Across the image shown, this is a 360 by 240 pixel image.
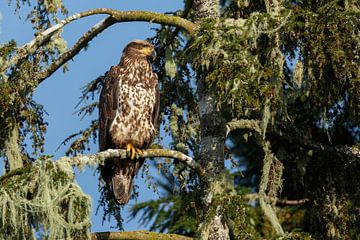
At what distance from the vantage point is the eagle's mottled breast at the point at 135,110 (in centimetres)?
993

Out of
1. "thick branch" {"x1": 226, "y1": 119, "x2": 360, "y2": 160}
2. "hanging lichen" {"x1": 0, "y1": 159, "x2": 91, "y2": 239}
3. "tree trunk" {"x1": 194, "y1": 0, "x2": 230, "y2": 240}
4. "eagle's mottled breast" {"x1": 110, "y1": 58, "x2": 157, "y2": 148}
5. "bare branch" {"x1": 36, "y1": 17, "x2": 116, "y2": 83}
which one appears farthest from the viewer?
"eagle's mottled breast" {"x1": 110, "y1": 58, "x2": 157, "y2": 148}

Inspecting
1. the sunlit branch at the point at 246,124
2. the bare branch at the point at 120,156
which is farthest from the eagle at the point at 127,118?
the sunlit branch at the point at 246,124

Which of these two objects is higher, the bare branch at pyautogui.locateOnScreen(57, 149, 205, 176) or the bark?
the bark

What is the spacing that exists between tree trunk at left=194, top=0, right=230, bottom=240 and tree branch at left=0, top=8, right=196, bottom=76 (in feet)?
0.64

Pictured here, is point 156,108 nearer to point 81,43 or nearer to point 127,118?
point 127,118

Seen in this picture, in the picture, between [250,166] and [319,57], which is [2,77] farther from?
[250,166]

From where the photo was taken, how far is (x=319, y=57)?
8.25 metres

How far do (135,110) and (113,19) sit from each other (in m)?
1.12

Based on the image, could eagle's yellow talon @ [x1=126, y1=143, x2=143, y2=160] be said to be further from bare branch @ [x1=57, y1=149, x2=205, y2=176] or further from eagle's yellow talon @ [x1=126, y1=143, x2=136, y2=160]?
bare branch @ [x1=57, y1=149, x2=205, y2=176]

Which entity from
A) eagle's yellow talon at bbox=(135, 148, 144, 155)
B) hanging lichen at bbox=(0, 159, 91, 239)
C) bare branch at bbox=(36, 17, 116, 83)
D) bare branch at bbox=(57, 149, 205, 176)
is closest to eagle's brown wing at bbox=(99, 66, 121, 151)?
eagle's yellow talon at bbox=(135, 148, 144, 155)

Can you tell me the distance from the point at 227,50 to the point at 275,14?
555mm

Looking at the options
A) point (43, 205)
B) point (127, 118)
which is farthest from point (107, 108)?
point (43, 205)

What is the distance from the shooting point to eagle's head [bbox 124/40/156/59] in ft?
33.1

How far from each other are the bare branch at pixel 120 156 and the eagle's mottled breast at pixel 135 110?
63 cm
